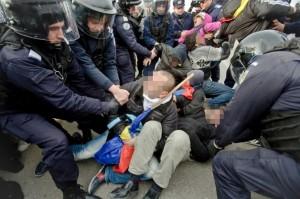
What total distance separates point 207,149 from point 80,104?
125 cm

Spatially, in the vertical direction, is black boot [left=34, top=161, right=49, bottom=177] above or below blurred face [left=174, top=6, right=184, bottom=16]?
below

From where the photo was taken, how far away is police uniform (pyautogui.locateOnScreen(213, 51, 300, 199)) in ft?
5.12

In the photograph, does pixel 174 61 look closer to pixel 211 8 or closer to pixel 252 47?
pixel 252 47

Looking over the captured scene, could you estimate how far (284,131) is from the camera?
1.61 m

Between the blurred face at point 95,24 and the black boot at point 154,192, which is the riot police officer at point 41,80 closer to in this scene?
the blurred face at point 95,24

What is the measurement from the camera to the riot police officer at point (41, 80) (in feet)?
6.19

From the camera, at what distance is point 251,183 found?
5.69ft

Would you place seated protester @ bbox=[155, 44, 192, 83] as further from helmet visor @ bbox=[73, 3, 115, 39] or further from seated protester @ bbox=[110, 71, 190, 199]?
helmet visor @ bbox=[73, 3, 115, 39]

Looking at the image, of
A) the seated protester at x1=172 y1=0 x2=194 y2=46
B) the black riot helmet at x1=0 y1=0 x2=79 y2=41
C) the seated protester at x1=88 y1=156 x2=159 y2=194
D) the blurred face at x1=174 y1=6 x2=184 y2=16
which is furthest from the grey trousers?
the blurred face at x1=174 y1=6 x2=184 y2=16

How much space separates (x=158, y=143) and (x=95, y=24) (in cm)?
117

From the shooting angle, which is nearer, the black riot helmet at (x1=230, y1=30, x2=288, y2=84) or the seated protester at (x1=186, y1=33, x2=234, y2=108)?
the black riot helmet at (x1=230, y1=30, x2=288, y2=84)

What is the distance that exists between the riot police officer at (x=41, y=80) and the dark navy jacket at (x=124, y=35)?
1080 millimetres

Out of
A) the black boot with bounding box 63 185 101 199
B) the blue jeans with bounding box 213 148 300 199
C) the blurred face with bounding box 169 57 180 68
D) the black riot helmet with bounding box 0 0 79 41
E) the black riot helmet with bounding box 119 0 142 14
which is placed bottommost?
the black boot with bounding box 63 185 101 199

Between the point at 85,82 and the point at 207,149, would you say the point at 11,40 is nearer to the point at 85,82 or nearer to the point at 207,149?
the point at 85,82
